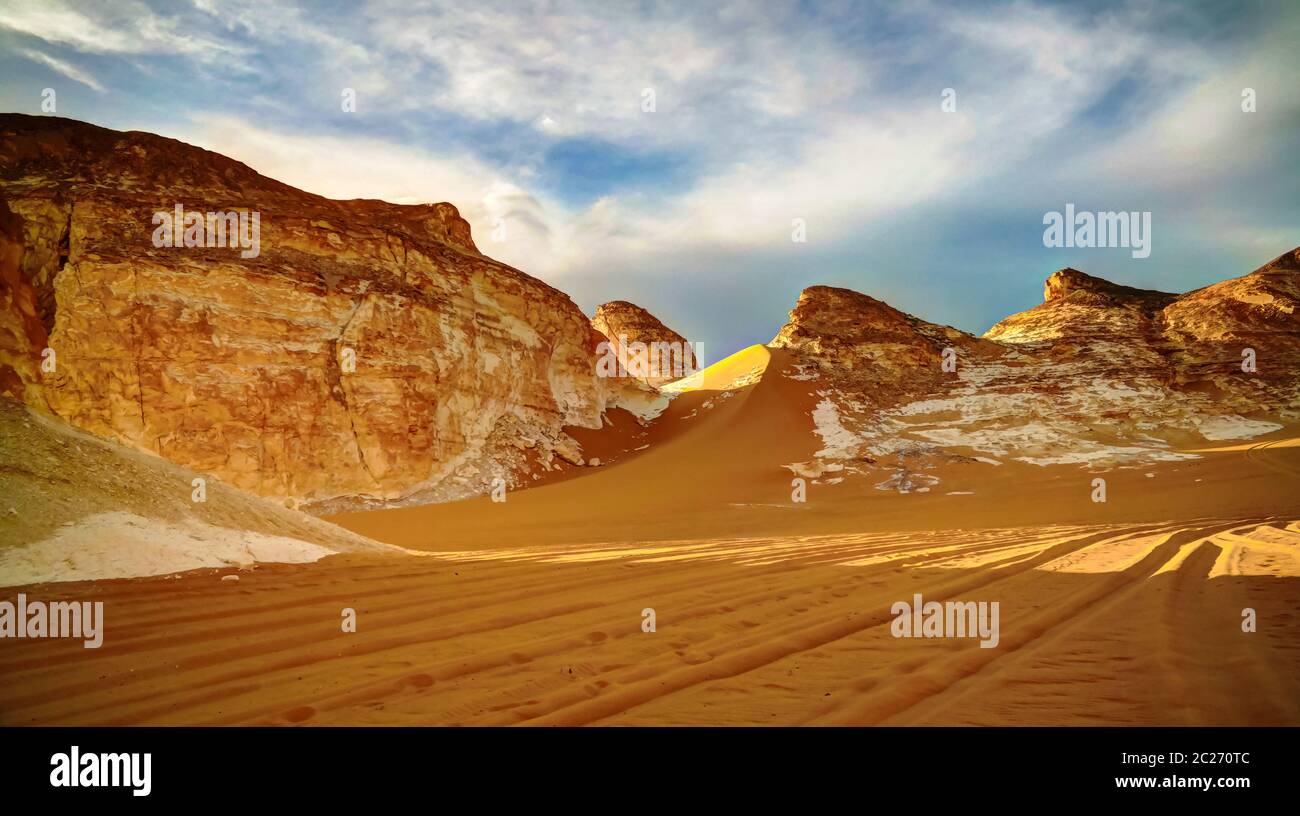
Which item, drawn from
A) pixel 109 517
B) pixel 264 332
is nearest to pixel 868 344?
pixel 264 332

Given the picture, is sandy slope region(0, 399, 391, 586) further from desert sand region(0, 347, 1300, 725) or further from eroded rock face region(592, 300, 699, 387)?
eroded rock face region(592, 300, 699, 387)

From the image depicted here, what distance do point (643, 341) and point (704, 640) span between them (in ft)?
198

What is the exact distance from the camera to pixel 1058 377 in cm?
3067

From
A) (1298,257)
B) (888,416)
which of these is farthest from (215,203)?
(1298,257)

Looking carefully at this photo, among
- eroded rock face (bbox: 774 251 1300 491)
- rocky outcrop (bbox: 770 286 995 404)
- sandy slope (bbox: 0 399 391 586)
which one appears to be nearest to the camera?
sandy slope (bbox: 0 399 391 586)

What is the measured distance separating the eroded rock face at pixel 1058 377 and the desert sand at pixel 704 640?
14208mm

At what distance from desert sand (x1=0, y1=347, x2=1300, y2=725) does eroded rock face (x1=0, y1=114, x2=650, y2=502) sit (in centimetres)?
1345

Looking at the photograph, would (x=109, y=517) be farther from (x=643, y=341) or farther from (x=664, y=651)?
(x=643, y=341)

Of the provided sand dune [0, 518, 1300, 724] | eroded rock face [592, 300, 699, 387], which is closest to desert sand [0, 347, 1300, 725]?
sand dune [0, 518, 1300, 724]

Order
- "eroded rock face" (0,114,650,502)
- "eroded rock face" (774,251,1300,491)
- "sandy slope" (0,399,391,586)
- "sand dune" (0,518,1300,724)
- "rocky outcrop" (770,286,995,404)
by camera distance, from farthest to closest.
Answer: "rocky outcrop" (770,286,995,404)
"eroded rock face" (774,251,1300,491)
"eroded rock face" (0,114,650,502)
"sandy slope" (0,399,391,586)
"sand dune" (0,518,1300,724)

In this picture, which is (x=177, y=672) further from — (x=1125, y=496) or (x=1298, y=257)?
(x=1298, y=257)

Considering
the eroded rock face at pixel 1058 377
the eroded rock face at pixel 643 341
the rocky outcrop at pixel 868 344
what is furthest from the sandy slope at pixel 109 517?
the eroded rock face at pixel 643 341

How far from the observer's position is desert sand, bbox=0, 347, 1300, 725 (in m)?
3.04

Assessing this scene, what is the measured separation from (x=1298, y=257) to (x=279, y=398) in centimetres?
5111
